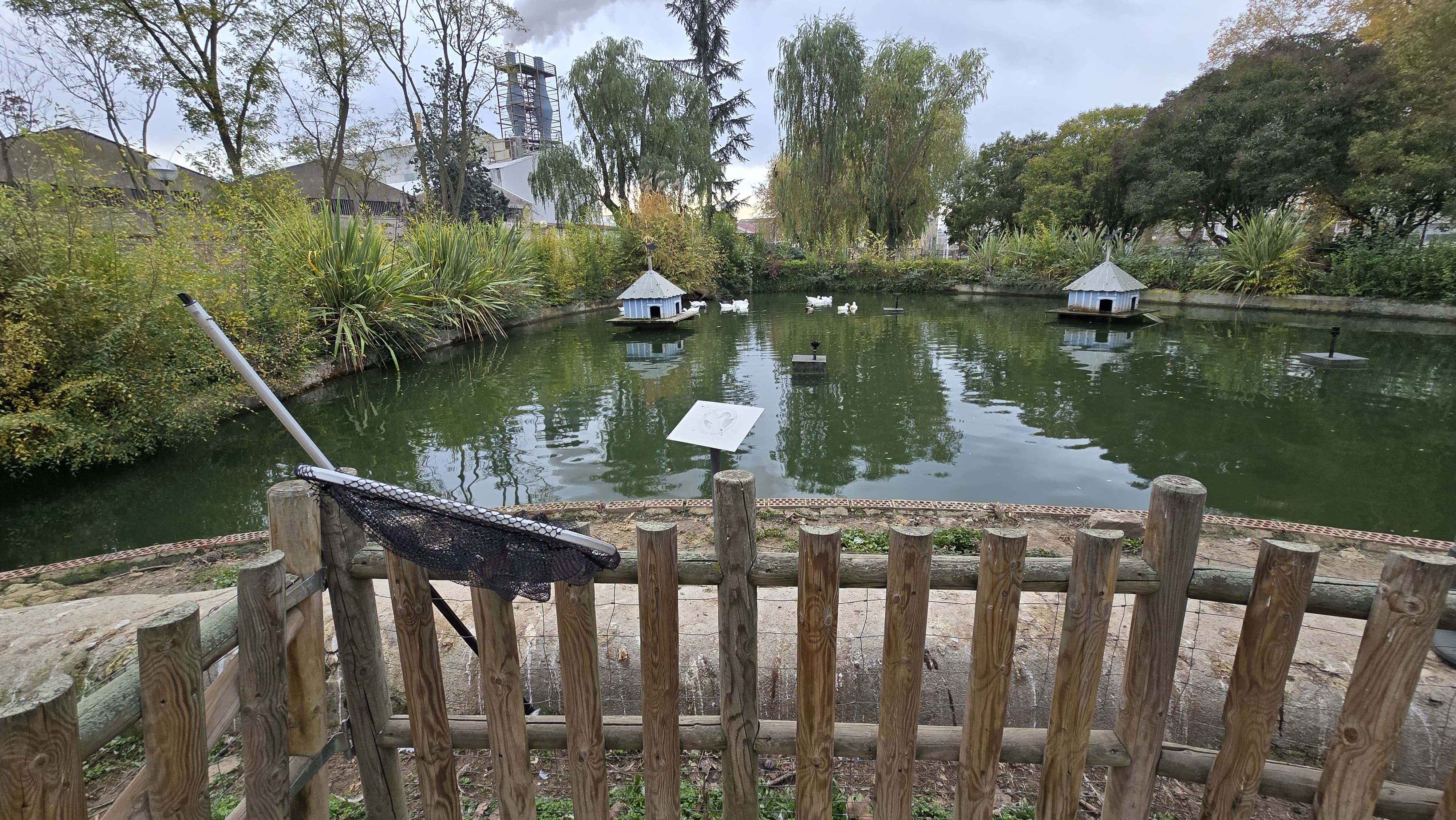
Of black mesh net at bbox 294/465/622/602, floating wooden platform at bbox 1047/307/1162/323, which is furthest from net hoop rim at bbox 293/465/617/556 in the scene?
floating wooden platform at bbox 1047/307/1162/323

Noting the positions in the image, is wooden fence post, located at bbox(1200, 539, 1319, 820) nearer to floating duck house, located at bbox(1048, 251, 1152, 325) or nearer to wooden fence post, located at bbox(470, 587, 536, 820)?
wooden fence post, located at bbox(470, 587, 536, 820)

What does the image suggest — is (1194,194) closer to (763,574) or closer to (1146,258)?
(1146,258)

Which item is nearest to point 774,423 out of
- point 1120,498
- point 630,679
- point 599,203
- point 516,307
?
point 1120,498

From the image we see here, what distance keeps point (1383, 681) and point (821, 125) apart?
79.2ft

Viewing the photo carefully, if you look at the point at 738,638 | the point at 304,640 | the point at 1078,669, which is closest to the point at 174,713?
the point at 304,640

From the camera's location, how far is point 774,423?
7.14m

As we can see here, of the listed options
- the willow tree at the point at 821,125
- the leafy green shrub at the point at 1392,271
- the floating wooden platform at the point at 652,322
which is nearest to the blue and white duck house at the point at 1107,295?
the leafy green shrub at the point at 1392,271

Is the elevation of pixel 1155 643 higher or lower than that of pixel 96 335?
lower

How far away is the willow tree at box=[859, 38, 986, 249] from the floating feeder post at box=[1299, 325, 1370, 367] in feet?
52.2

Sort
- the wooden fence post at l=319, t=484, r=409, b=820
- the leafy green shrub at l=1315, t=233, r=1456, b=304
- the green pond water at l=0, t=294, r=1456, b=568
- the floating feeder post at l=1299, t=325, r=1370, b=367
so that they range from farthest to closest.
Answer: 1. the leafy green shrub at l=1315, t=233, r=1456, b=304
2. the floating feeder post at l=1299, t=325, r=1370, b=367
3. the green pond water at l=0, t=294, r=1456, b=568
4. the wooden fence post at l=319, t=484, r=409, b=820

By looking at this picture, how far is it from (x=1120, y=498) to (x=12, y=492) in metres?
8.57

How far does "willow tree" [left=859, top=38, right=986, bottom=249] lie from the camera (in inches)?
868

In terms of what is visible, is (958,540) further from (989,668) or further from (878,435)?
(878,435)

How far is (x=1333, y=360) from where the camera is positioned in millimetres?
8906
